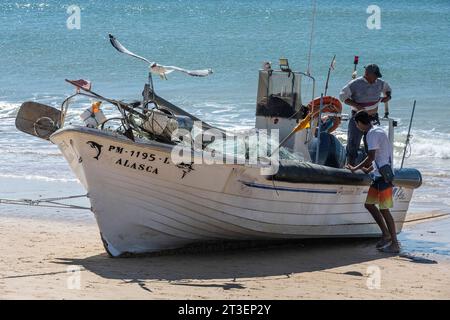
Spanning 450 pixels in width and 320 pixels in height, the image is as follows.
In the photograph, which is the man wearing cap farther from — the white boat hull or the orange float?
the white boat hull

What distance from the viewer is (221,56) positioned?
3397 cm

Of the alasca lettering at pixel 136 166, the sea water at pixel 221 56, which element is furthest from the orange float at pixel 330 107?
the sea water at pixel 221 56

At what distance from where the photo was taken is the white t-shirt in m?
10.4

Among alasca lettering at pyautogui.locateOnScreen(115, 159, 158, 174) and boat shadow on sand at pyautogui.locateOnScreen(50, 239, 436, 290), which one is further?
alasca lettering at pyautogui.locateOnScreen(115, 159, 158, 174)

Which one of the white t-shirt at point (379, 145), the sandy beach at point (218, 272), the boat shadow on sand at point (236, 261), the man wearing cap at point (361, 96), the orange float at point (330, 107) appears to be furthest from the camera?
the orange float at point (330, 107)

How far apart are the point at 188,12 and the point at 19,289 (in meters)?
42.9

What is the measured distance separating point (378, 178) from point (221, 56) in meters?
23.7

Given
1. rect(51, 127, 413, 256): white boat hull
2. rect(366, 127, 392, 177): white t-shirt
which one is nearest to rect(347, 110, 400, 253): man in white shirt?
rect(366, 127, 392, 177): white t-shirt

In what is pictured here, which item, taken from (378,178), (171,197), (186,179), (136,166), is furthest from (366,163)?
(136,166)

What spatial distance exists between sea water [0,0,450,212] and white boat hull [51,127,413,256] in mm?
4237

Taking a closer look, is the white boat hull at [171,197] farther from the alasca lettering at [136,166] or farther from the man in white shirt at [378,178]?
the man in white shirt at [378,178]

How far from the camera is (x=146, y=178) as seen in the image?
32.0 feet

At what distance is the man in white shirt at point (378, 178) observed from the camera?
10.4 m

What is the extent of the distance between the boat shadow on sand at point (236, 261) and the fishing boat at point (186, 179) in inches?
7.7
